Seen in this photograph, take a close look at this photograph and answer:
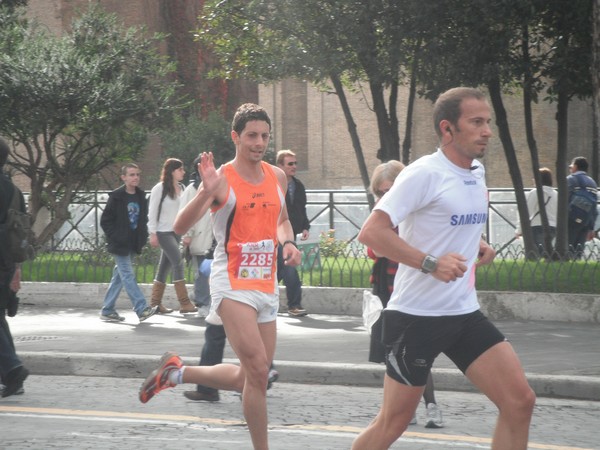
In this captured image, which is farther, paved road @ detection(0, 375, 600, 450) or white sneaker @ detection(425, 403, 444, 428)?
white sneaker @ detection(425, 403, 444, 428)

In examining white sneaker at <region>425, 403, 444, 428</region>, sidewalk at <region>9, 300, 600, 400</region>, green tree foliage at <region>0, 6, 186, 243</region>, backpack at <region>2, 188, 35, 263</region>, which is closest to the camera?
white sneaker at <region>425, 403, 444, 428</region>

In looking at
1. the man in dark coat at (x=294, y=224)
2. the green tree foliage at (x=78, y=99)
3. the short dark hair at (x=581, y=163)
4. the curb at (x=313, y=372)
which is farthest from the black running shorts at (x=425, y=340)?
the green tree foliage at (x=78, y=99)

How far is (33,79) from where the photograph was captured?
814 inches

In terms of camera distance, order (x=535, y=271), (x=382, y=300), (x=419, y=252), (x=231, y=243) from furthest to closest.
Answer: (x=535, y=271) → (x=382, y=300) → (x=231, y=243) → (x=419, y=252)

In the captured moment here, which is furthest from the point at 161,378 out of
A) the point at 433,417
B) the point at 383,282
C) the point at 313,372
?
the point at 313,372

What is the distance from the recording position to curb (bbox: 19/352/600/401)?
8977 millimetres

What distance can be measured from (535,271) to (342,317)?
2.23 meters

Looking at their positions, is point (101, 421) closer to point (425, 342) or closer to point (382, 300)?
point (382, 300)

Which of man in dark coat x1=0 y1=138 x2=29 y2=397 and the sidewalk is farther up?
man in dark coat x1=0 y1=138 x2=29 y2=397

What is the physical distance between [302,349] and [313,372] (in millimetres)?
1456

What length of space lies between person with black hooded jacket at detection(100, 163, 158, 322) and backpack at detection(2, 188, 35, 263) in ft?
17.4

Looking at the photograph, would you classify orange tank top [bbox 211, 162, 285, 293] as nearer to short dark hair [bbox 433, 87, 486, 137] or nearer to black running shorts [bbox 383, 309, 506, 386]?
black running shorts [bbox 383, 309, 506, 386]

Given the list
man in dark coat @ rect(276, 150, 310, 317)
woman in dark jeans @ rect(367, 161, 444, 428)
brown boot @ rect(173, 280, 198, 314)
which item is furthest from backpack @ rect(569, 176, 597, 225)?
woman in dark jeans @ rect(367, 161, 444, 428)

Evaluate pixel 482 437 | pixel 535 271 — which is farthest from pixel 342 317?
pixel 482 437
